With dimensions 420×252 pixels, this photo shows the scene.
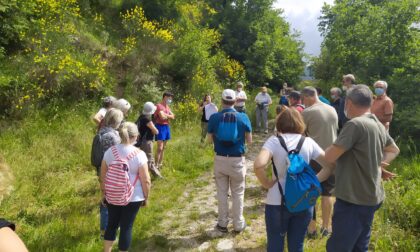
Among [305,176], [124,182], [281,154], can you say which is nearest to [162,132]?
[124,182]

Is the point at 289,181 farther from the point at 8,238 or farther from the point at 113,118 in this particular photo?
the point at 113,118

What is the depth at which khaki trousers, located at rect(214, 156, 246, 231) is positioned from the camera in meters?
4.77

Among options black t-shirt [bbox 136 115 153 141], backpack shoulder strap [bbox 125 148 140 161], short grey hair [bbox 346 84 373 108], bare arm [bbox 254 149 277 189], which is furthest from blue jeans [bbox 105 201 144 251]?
black t-shirt [bbox 136 115 153 141]

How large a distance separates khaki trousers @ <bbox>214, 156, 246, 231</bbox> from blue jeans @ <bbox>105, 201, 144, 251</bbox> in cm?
137

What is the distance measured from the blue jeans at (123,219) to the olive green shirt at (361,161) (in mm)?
2210

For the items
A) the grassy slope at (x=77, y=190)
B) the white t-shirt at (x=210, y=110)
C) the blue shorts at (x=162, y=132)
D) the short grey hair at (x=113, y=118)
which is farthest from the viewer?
the white t-shirt at (x=210, y=110)

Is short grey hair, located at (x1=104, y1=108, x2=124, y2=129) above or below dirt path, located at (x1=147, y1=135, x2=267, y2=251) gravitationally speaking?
above

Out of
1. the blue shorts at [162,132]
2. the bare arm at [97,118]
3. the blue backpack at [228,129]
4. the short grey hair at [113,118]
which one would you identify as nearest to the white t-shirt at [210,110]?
the blue shorts at [162,132]

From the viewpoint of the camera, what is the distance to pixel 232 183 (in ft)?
16.1

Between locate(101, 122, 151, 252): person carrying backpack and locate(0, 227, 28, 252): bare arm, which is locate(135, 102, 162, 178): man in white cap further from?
locate(0, 227, 28, 252): bare arm

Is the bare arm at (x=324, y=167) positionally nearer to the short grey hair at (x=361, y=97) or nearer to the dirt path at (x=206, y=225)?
the short grey hair at (x=361, y=97)

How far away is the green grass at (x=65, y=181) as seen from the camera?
16.0ft

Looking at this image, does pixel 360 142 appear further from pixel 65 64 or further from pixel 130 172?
pixel 65 64

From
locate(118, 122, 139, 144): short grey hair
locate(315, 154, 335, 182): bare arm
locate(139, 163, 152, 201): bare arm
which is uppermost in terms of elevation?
locate(118, 122, 139, 144): short grey hair
